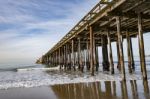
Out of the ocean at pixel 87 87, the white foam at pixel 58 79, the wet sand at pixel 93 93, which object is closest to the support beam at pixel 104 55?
the white foam at pixel 58 79

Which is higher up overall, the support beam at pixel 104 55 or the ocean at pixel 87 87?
the support beam at pixel 104 55

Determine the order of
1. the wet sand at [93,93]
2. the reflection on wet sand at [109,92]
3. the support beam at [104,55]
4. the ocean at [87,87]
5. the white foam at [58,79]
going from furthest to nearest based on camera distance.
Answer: the support beam at [104,55]
the white foam at [58,79]
the ocean at [87,87]
the wet sand at [93,93]
the reflection on wet sand at [109,92]


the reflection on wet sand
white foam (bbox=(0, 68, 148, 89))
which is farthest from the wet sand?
white foam (bbox=(0, 68, 148, 89))

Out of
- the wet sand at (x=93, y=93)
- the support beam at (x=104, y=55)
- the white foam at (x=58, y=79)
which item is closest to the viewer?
the wet sand at (x=93, y=93)

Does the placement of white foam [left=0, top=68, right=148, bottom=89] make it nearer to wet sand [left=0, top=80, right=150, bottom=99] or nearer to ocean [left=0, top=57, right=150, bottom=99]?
ocean [left=0, top=57, right=150, bottom=99]

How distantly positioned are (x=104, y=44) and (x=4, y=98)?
16545mm

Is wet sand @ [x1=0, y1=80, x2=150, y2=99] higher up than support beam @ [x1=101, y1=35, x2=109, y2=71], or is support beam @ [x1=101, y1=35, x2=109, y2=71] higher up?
support beam @ [x1=101, y1=35, x2=109, y2=71]

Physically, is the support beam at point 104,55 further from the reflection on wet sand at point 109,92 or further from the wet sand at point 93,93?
the reflection on wet sand at point 109,92

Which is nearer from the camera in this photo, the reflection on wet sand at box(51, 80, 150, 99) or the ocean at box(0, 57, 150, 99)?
the reflection on wet sand at box(51, 80, 150, 99)

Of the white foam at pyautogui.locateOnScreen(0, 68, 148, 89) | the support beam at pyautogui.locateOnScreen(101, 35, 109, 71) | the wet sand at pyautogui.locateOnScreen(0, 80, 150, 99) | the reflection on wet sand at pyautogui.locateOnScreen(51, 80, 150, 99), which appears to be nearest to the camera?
the reflection on wet sand at pyautogui.locateOnScreen(51, 80, 150, 99)

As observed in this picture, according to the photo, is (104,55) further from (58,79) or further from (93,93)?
(93,93)

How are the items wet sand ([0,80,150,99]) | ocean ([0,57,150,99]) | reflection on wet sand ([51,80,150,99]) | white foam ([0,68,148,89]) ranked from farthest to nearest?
white foam ([0,68,148,89]) → ocean ([0,57,150,99]) → wet sand ([0,80,150,99]) → reflection on wet sand ([51,80,150,99])

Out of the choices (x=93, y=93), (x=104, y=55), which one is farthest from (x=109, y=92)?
(x=104, y=55)

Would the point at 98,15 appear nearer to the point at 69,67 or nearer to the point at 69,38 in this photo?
the point at 69,38
